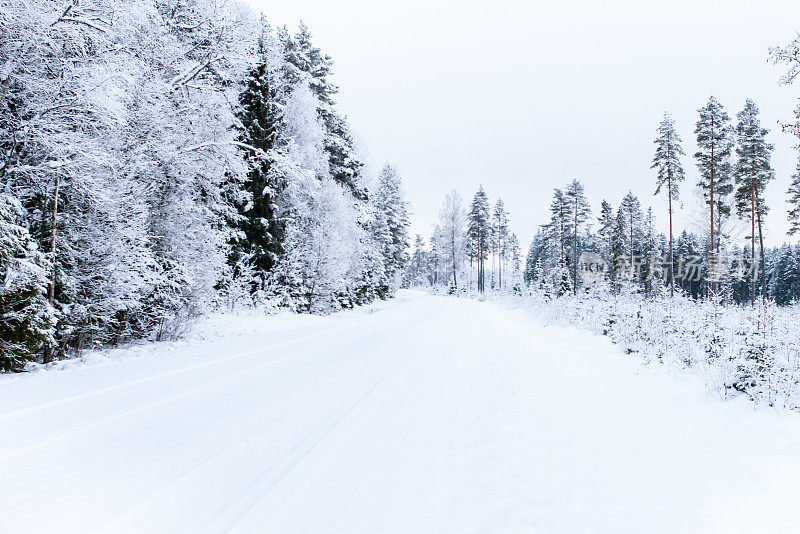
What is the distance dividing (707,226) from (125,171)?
45.0 m

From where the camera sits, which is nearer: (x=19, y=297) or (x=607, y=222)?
(x=19, y=297)

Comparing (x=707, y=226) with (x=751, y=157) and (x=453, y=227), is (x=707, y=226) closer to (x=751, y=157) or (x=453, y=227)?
(x=751, y=157)

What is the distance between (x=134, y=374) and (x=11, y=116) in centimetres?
502

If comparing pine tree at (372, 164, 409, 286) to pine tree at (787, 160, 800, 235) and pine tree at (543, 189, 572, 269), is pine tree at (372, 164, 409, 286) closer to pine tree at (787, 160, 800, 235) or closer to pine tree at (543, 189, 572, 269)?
pine tree at (543, 189, 572, 269)

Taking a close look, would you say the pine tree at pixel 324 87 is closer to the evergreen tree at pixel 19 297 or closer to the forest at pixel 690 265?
the forest at pixel 690 265

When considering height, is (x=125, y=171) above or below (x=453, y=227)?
below

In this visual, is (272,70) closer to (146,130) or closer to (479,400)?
(146,130)

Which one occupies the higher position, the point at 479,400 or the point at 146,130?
the point at 146,130

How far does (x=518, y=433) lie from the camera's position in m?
4.22

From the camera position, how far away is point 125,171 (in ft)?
28.8

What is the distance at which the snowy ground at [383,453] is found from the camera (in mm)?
2643

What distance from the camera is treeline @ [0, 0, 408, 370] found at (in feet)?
22.7

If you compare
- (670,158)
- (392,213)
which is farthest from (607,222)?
(392,213)

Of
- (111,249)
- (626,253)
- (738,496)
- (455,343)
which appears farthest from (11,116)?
(626,253)
